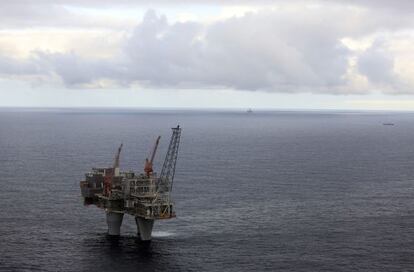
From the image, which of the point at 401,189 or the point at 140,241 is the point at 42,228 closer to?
the point at 140,241

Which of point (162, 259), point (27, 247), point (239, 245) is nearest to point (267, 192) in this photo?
point (239, 245)

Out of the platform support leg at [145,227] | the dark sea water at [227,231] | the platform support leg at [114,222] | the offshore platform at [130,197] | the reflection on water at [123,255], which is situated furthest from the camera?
the platform support leg at [114,222]

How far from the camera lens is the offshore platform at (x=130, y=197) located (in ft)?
390

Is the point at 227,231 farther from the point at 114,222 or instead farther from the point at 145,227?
the point at 114,222

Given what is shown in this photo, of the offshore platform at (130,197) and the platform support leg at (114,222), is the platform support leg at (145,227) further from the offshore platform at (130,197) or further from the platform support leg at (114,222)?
the platform support leg at (114,222)

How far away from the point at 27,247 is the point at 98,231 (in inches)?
715

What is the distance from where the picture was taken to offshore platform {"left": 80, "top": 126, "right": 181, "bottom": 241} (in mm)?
118750

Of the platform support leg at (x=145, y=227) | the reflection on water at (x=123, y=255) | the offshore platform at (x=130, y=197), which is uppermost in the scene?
the offshore platform at (x=130, y=197)

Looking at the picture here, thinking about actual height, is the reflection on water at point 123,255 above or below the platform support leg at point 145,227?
below

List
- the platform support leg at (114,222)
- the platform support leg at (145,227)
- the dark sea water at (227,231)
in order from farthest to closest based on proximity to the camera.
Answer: the platform support leg at (114,222)
the platform support leg at (145,227)
the dark sea water at (227,231)

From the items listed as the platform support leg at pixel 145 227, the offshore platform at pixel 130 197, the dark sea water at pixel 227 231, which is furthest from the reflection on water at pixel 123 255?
the offshore platform at pixel 130 197

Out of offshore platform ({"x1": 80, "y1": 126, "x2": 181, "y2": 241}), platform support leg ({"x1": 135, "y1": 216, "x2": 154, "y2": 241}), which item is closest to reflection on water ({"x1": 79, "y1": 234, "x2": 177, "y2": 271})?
platform support leg ({"x1": 135, "y1": 216, "x2": 154, "y2": 241})

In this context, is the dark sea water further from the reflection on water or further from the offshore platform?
the offshore platform

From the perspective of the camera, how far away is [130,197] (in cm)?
12400
